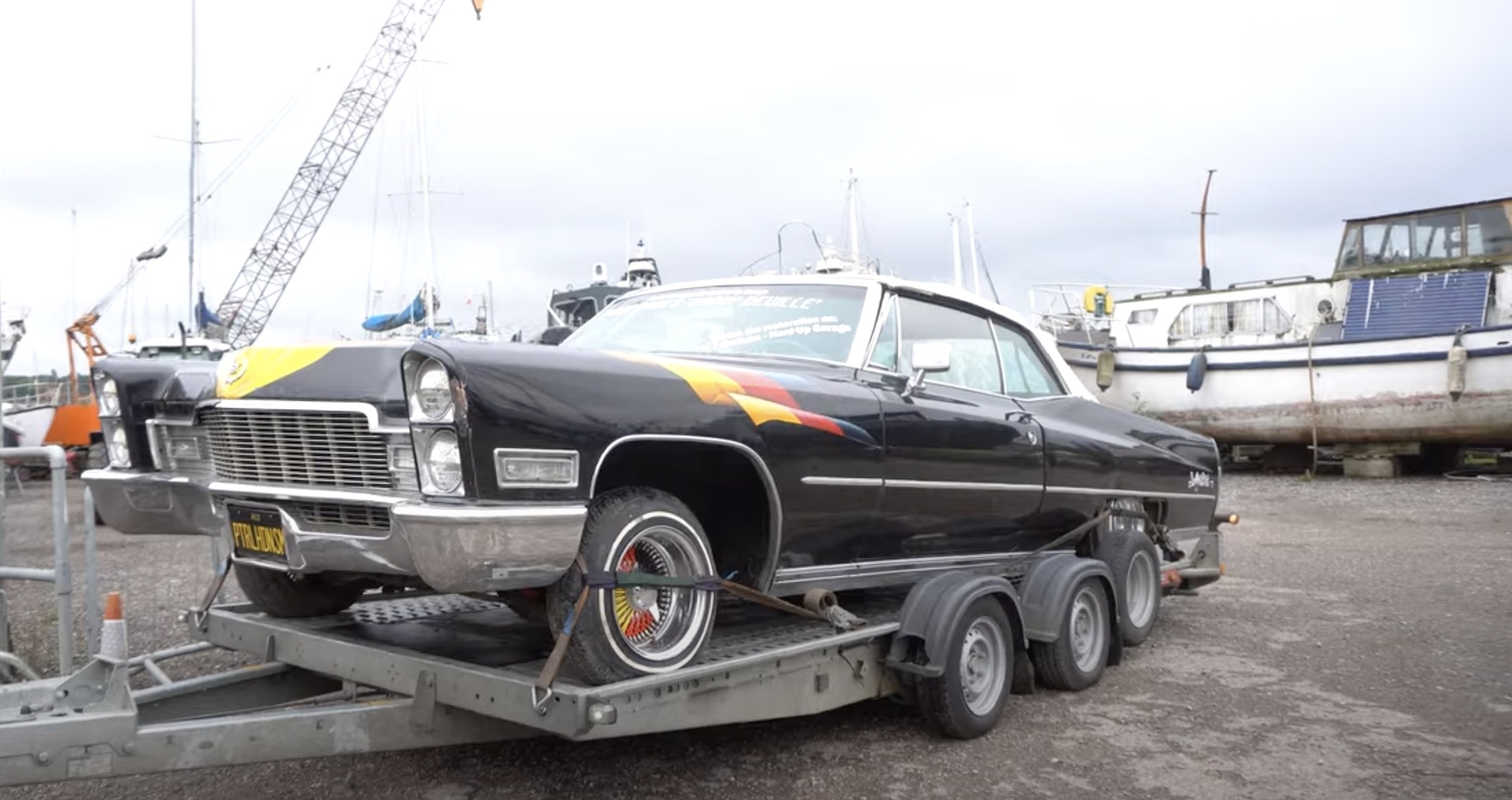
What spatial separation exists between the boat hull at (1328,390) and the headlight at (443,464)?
13.7 meters

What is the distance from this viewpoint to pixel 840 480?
426 cm

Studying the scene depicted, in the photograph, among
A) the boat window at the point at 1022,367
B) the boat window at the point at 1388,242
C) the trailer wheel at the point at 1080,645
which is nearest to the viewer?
the trailer wheel at the point at 1080,645

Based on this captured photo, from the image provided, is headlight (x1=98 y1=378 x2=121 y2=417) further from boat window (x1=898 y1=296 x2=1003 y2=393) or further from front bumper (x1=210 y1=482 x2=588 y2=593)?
boat window (x1=898 y1=296 x2=1003 y2=393)

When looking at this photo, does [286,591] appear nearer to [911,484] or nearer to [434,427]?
[434,427]

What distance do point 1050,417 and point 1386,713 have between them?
199 centimetres

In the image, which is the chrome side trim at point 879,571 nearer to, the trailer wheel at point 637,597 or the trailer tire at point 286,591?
the trailer wheel at point 637,597

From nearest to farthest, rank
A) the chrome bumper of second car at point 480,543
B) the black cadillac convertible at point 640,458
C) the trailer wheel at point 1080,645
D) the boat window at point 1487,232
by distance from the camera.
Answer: the chrome bumper of second car at point 480,543 < the black cadillac convertible at point 640,458 < the trailer wheel at point 1080,645 < the boat window at point 1487,232

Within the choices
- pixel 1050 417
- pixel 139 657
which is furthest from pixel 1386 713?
pixel 139 657

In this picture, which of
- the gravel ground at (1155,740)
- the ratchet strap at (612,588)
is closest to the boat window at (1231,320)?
the gravel ground at (1155,740)

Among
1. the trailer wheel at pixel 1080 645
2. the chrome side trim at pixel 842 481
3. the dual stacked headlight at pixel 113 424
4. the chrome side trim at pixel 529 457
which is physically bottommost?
the trailer wheel at pixel 1080 645

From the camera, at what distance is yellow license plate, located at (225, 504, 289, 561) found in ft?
12.0

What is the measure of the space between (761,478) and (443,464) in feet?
3.90

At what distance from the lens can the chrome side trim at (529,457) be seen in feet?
10.3

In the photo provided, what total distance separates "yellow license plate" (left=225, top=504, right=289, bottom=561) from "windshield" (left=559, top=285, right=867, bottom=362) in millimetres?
1491
